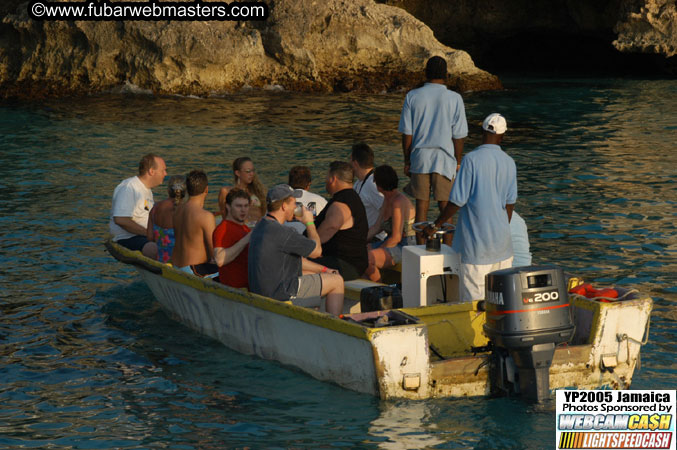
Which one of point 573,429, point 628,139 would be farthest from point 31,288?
point 628,139

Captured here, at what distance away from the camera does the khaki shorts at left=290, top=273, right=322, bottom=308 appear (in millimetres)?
8742

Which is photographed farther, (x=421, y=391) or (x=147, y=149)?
(x=147, y=149)

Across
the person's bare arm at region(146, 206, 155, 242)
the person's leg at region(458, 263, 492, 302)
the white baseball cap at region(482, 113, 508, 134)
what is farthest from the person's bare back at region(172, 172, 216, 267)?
the white baseball cap at region(482, 113, 508, 134)

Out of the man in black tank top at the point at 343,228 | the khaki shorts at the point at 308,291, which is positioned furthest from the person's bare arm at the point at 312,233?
the man in black tank top at the point at 343,228

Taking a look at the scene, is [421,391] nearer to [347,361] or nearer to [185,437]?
[347,361]

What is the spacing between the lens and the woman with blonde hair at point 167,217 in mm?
10234

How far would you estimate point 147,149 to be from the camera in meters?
20.2

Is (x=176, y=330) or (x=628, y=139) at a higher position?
(x=628, y=139)

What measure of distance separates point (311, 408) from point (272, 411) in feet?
1.03

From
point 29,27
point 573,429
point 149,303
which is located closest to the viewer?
point 573,429

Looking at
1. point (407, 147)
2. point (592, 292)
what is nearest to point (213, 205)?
point (407, 147)

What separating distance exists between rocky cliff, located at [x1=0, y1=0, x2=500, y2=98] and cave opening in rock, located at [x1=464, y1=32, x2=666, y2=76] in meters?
8.46

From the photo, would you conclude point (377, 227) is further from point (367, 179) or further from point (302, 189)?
point (302, 189)

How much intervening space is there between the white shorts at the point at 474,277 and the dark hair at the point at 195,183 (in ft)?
8.99
